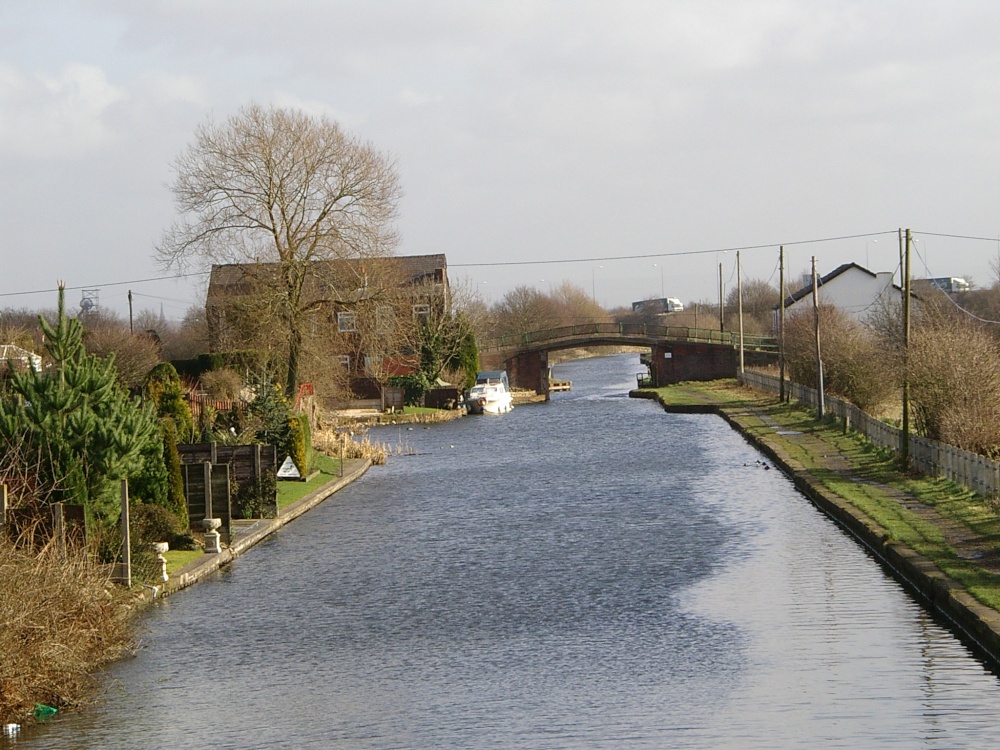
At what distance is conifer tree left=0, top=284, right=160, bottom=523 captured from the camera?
64.6 ft

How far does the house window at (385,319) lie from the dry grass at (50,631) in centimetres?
3375

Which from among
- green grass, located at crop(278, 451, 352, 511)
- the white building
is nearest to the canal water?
green grass, located at crop(278, 451, 352, 511)

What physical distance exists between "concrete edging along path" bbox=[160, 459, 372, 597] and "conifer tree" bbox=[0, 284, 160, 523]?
1.78m

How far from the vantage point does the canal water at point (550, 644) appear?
13016mm

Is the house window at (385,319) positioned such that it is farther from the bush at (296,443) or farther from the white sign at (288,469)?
the white sign at (288,469)

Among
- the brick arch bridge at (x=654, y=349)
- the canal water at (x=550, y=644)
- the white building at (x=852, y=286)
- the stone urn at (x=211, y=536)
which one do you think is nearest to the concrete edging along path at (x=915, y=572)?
the canal water at (x=550, y=644)

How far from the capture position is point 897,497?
2762 cm

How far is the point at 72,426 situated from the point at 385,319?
102 ft

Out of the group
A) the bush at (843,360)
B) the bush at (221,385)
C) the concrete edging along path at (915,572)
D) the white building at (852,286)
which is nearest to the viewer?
the concrete edging along path at (915,572)

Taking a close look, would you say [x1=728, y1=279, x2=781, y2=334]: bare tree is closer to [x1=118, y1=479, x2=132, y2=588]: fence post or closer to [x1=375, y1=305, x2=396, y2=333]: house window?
[x1=375, y1=305, x2=396, y2=333]: house window

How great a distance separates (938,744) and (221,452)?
63.5 feet

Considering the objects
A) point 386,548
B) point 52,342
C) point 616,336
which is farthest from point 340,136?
point 616,336

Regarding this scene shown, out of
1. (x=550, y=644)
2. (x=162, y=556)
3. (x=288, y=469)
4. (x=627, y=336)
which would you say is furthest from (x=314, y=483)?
(x=627, y=336)

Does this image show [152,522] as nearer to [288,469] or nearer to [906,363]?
[288,469]
